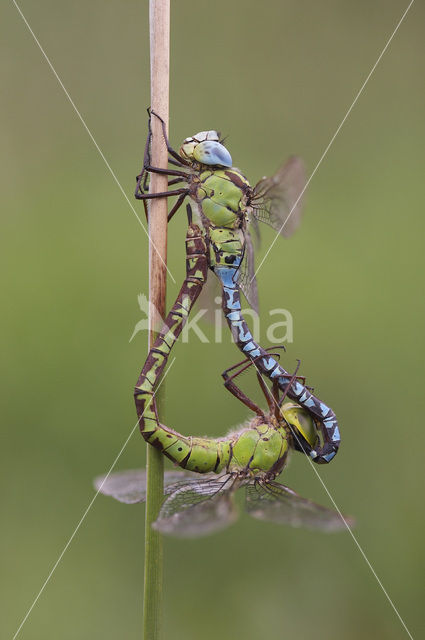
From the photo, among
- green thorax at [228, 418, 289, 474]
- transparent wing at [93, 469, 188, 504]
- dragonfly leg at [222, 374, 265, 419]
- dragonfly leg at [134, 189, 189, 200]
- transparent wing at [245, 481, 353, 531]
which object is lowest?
transparent wing at [245, 481, 353, 531]

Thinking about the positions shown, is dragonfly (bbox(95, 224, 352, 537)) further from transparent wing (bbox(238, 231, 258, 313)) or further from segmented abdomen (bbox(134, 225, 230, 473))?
transparent wing (bbox(238, 231, 258, 313))

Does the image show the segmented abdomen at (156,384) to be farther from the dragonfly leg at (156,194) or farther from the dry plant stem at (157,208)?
the dragonfly leg at (156,194)

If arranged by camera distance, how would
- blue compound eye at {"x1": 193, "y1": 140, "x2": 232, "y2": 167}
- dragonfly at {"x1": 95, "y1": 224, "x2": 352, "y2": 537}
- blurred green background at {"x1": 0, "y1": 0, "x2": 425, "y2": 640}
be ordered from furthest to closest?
1. blurred green background at {"x1": 0, "y1": 0, "x2": 425, "y2": 640}
2. blue compound eye at {"x1": 193, "y1": 140, "x2": 232, "y2": 167}
3. dragonfly at {"x1": 95, "y1": 224, "x2": 352, "y2": 537}

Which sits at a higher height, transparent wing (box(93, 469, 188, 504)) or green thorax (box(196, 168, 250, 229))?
green thorax (box(196, 168, 250, 229))

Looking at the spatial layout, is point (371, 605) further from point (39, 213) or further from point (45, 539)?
point (39, 213)

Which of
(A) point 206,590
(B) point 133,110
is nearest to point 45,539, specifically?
(A) point 206,590

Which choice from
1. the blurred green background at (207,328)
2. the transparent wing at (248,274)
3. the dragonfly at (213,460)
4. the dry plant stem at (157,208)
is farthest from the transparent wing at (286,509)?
the blurred green background at (207,328)

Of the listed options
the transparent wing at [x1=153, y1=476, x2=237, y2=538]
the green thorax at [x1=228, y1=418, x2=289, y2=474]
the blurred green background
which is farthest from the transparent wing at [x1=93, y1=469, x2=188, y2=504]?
the blurred green background
